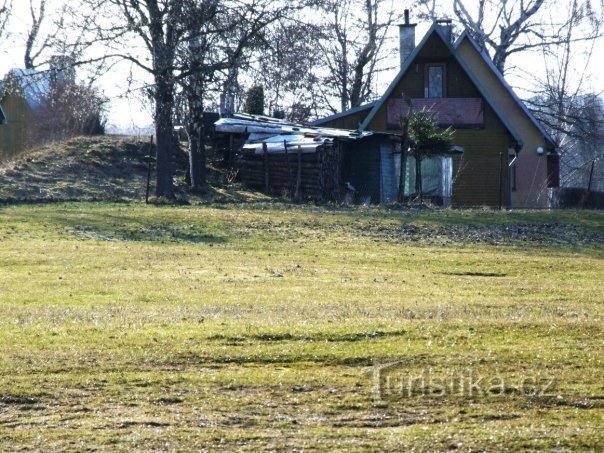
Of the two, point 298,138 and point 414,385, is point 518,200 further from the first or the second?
point 414,385

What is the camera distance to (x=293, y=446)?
7750mm

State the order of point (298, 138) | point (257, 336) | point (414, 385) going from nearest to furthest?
point (414, 385) < point (257, 336) < point (298, 138)

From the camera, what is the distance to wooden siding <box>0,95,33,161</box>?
56956mm

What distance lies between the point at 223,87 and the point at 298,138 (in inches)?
205

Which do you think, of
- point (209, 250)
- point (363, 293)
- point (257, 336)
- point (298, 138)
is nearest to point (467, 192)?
point (298, 138)

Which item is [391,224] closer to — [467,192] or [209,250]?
[209,250]

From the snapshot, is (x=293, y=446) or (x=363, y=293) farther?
(x=363, y=293)

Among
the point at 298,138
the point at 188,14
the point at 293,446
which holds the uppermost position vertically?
the point at 188,14

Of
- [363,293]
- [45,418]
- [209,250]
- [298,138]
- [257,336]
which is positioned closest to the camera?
[45,418]

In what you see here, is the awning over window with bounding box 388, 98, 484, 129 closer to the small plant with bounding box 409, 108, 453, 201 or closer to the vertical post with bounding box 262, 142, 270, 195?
the small plant with bounding box 409, 108, 453, 201

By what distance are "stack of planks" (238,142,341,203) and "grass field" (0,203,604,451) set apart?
13.8 metres

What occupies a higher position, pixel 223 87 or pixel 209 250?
pixel 223 87

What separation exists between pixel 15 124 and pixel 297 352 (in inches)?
2050

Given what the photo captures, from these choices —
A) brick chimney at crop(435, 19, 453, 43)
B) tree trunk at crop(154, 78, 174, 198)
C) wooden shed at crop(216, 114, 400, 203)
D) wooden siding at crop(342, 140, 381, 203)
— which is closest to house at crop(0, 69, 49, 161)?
wooden shed at crop(216, 114, 400, 203)
